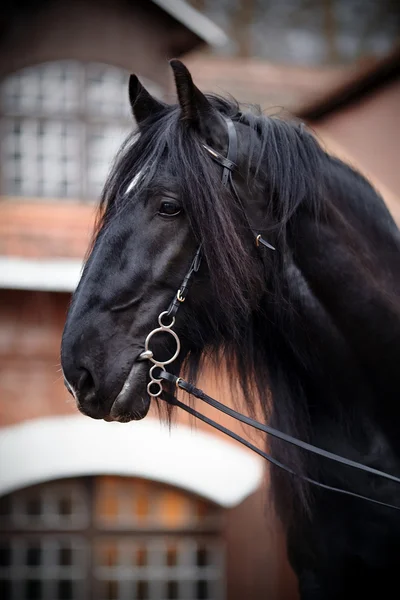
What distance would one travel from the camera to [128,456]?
4.85 meters

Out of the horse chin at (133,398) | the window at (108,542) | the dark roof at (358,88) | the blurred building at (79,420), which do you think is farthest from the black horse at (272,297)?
the dark roof at (358,88)

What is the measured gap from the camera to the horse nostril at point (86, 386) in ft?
5.88

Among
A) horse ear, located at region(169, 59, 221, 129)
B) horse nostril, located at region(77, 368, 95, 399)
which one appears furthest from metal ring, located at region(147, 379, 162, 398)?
horse ear, located at region(169, 59, 221, 129)

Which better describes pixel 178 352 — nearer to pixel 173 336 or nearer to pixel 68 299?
pixel 173 336

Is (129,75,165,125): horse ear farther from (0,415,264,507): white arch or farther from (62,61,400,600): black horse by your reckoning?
(0,415,264,507): white arch

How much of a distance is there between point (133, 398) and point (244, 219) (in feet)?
1.79

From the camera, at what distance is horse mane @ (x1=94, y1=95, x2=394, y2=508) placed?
1.84m

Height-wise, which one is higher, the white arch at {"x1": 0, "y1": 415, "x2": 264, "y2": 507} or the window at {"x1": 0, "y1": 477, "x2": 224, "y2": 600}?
the white arch at {"x1": 0, "y1": 415, "x2": 264, "y2": 507}

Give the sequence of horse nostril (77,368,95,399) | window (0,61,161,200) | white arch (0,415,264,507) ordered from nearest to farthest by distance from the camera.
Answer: horse nostril (77,368,95,399)
white arch (0,415,264,507)
window (0,61,161,200)

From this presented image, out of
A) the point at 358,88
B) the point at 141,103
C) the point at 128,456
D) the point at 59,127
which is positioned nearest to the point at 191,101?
the point at 141,103

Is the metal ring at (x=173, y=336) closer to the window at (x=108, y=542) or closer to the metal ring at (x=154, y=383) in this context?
the metal ring at (x=154, y=383)

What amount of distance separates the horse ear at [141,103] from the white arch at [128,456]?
9.87ft

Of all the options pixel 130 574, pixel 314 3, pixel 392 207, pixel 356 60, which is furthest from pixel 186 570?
pixel 314 3

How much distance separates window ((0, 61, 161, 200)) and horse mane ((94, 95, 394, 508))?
377 centimetres
